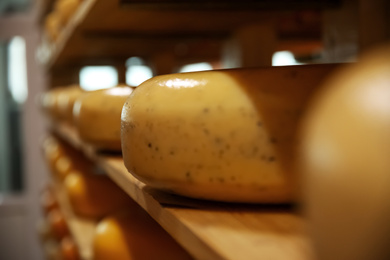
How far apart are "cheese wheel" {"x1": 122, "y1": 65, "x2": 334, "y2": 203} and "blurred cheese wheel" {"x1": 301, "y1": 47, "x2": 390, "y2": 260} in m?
0.22

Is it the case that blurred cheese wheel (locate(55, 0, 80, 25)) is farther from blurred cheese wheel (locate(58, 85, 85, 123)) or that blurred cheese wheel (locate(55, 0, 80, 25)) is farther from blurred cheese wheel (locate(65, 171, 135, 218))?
blurred cheese wheel (locate(65, 171, 135, 218))

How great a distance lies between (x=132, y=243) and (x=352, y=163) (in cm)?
74

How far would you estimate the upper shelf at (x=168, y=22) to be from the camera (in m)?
0.93

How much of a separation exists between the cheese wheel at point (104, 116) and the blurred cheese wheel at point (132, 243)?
0.50ft

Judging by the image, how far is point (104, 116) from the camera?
97cm

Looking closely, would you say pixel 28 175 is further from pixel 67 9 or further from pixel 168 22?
pixel 168 22

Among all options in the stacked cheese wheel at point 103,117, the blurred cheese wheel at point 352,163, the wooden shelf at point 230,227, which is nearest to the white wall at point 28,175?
the stacked cheese wheel at point 103,117

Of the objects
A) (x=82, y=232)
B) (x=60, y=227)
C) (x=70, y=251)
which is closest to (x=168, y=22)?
(x=82, y=232)

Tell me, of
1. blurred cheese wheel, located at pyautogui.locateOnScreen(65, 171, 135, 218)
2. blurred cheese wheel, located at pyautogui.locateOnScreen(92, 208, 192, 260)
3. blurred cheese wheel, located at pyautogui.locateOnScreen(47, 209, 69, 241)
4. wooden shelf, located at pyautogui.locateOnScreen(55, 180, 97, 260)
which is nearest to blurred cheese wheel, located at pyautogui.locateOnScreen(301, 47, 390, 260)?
blurred cheese wheel, located at pyautogui.locateOnScreen(92, 208, 192, 260)

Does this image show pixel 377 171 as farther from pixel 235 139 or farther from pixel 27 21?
pixel 27 21

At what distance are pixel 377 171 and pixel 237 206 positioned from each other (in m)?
0.31

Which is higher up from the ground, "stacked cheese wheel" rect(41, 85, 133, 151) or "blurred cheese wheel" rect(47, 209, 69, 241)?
"stacked cheese wheel" rect(41, 85, 133, 151)

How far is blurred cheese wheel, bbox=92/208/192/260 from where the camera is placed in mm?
898

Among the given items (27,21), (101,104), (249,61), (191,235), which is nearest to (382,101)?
(191,235)
